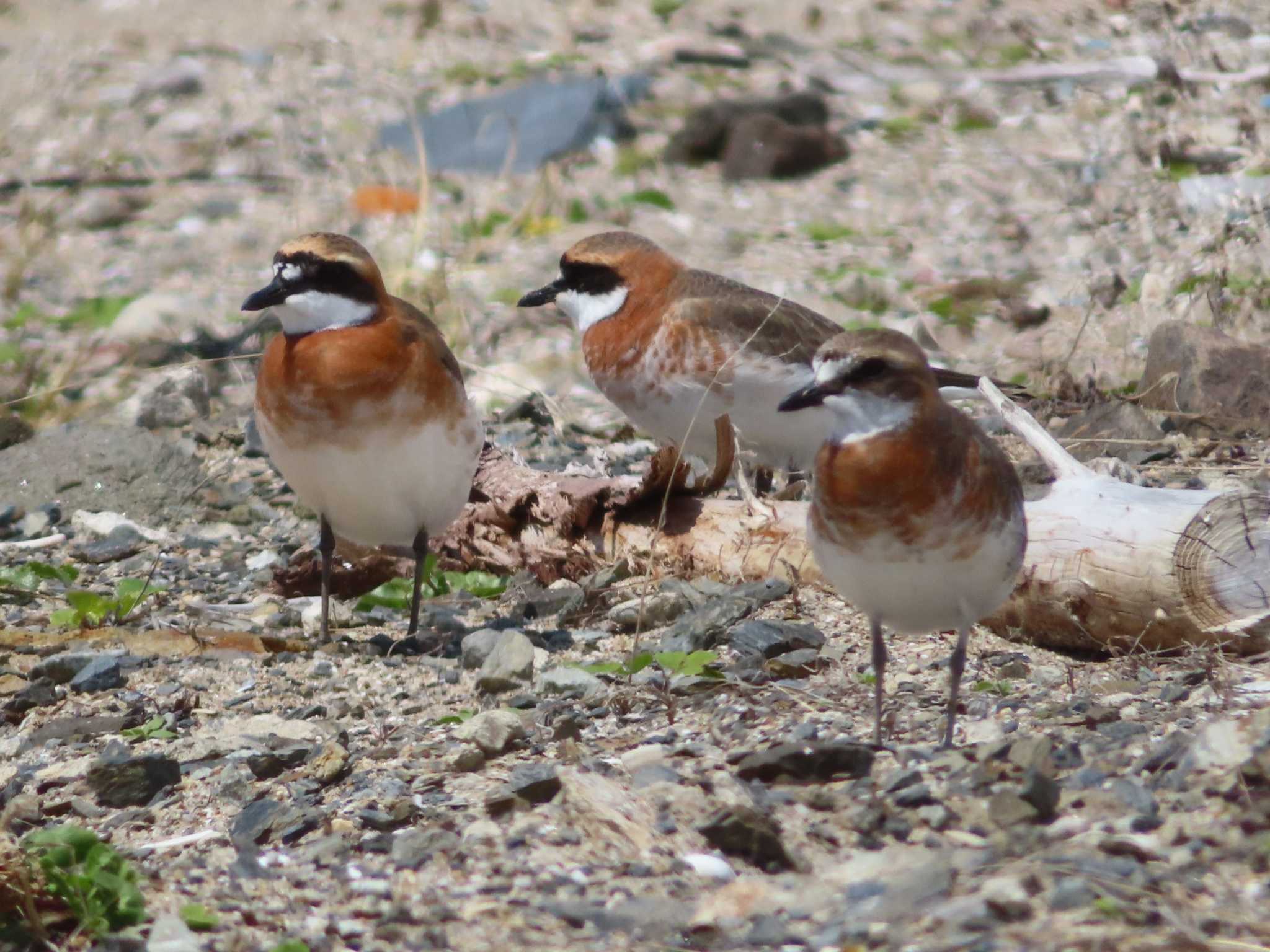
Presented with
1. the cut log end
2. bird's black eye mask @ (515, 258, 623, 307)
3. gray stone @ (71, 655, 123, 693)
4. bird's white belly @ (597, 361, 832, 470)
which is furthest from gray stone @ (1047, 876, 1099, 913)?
bird's black eye mask @ (515, 258, 623, 307)

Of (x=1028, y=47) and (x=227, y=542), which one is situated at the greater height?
(x=1028, y=47)

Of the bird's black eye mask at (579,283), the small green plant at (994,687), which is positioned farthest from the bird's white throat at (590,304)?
the small green plant at (994,687)

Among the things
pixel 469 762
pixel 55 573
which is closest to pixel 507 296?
pixel 55 573

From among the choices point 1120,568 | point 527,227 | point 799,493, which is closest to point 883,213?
point 527,227

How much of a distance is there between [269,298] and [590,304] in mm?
1970

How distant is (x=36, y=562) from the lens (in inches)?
257

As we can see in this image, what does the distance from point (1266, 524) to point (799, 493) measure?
2406mm

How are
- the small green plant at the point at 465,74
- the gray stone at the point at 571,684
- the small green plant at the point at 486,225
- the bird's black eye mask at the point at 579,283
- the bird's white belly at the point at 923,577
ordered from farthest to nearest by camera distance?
the small green plant at the point at 465,74
the small green plant at the point at 486,225
the bird's black eye mask at the point at 579,283
the gray stone at the point at 571,684
the bird's white belly at the point at 923,577

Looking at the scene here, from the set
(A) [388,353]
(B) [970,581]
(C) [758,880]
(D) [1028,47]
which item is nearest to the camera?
(C) [758,880]

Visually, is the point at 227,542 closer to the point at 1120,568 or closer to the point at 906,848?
the point at 1120,568

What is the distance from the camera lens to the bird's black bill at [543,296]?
7289 mm

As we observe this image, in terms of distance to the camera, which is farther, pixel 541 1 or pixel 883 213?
pixel 541 1

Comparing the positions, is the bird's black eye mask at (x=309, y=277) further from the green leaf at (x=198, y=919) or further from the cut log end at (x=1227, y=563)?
the cut log end at (x=1227, y=563)

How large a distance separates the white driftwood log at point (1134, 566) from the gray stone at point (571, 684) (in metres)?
1.03
